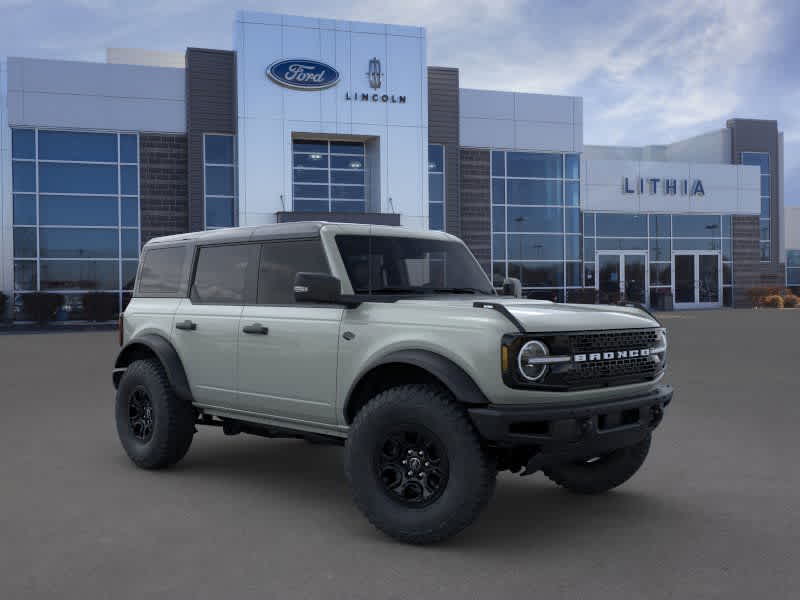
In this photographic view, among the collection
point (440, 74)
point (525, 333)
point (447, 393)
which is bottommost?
point (447, 393)

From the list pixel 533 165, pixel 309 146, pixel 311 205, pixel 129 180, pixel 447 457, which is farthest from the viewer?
pixel 533 165

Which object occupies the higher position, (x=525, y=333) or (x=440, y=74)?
(x=440, y=74)

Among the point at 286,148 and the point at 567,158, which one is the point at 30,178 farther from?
the point at 567,158

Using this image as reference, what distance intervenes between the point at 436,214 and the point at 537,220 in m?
4.94

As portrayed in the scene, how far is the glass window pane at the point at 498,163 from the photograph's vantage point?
1348 inches

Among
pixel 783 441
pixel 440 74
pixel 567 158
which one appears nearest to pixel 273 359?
pixel 783 441

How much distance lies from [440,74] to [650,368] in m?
29.2

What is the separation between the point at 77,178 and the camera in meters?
29.1

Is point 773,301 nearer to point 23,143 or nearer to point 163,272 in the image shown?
point 23,143

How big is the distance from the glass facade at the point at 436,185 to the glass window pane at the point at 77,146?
39.8 feet

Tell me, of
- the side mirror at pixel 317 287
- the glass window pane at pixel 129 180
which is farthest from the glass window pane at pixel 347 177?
the side mirror at pixel 317 287

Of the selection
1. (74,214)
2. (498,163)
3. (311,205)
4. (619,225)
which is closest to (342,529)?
(311,205)

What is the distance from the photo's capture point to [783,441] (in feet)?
25.3

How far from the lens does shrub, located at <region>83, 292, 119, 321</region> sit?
28.3 meters
